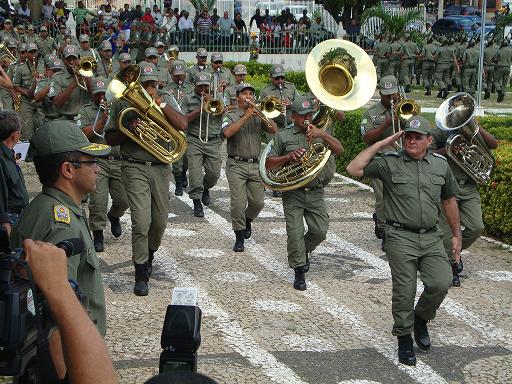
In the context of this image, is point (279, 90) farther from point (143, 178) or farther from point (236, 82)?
point (143, 178)

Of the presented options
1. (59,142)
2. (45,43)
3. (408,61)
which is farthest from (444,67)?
(59,142)

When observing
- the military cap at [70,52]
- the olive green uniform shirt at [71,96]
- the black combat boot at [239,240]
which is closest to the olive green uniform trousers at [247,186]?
the black combat boot at [239,240]

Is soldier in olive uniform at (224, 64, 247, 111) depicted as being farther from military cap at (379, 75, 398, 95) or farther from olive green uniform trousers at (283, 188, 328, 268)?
olive green uniform trousers at (283, 188, 328, 268)

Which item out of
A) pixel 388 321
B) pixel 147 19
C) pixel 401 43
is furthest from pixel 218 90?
pixel 147 19

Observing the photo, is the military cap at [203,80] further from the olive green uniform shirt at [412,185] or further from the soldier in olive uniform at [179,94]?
the olive green uniform shirt at [412,185]

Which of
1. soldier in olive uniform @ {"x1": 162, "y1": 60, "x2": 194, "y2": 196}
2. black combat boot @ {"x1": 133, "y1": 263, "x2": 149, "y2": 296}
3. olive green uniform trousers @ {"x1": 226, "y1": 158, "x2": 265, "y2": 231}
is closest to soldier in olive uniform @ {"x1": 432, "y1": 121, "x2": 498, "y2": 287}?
olive green uniform trousers @ {"x1": 226, "y1": 158, "x2": 265, "y2": 231}

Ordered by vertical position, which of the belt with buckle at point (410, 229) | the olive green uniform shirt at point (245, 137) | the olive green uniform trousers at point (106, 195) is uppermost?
the olive green uniform shirt at point (245, 137)

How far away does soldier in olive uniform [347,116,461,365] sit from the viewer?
7.27m

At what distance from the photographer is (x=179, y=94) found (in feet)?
46.8

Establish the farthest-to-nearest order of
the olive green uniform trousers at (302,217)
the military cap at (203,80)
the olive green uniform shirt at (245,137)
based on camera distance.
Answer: the military cap at (203,80) → the olive green uniform shirt at (245,137) → the olive green uniform trousers at (302,217)

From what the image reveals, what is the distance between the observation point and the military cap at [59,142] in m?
4.60

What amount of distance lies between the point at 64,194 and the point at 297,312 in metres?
4.16

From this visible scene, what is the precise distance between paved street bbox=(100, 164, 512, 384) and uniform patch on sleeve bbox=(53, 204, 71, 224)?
2.46 metres

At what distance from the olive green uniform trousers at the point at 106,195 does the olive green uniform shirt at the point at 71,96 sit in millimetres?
2366
